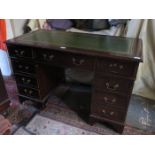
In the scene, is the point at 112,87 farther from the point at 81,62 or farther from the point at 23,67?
the point at 23,67

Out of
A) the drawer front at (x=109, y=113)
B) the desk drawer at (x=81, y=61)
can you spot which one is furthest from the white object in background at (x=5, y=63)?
the drawer front at (x=109, y=113)

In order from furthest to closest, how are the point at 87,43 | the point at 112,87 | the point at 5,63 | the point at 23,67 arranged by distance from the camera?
the point at 5,63
the point at 23,67
the point at 87,43
the point at 112,87

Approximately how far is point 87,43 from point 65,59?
10.3 inches

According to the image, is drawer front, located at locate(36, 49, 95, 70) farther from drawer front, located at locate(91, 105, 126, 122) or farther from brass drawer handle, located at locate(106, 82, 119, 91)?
drawer front, located at locate(91, 105, 126, 122)

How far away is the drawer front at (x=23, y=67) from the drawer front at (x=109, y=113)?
2.37 ft

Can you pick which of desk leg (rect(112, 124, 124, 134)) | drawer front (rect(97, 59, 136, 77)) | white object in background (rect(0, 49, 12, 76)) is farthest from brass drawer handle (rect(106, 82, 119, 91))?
white object in background (rect(0, 49, 12, 76))

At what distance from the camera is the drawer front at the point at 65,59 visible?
4.51ft

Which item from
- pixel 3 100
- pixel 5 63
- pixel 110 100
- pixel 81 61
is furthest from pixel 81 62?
pixel 5 63

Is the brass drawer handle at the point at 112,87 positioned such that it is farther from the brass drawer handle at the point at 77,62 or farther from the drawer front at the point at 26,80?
the drawer front at the point at 26,80

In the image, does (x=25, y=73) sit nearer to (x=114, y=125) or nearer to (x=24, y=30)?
(x=24, y=30)

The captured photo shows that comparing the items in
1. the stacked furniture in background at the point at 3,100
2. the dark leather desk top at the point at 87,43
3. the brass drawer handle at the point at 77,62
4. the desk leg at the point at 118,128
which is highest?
the dark leather desk top at the point at 87,43

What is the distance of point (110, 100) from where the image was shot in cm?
147
